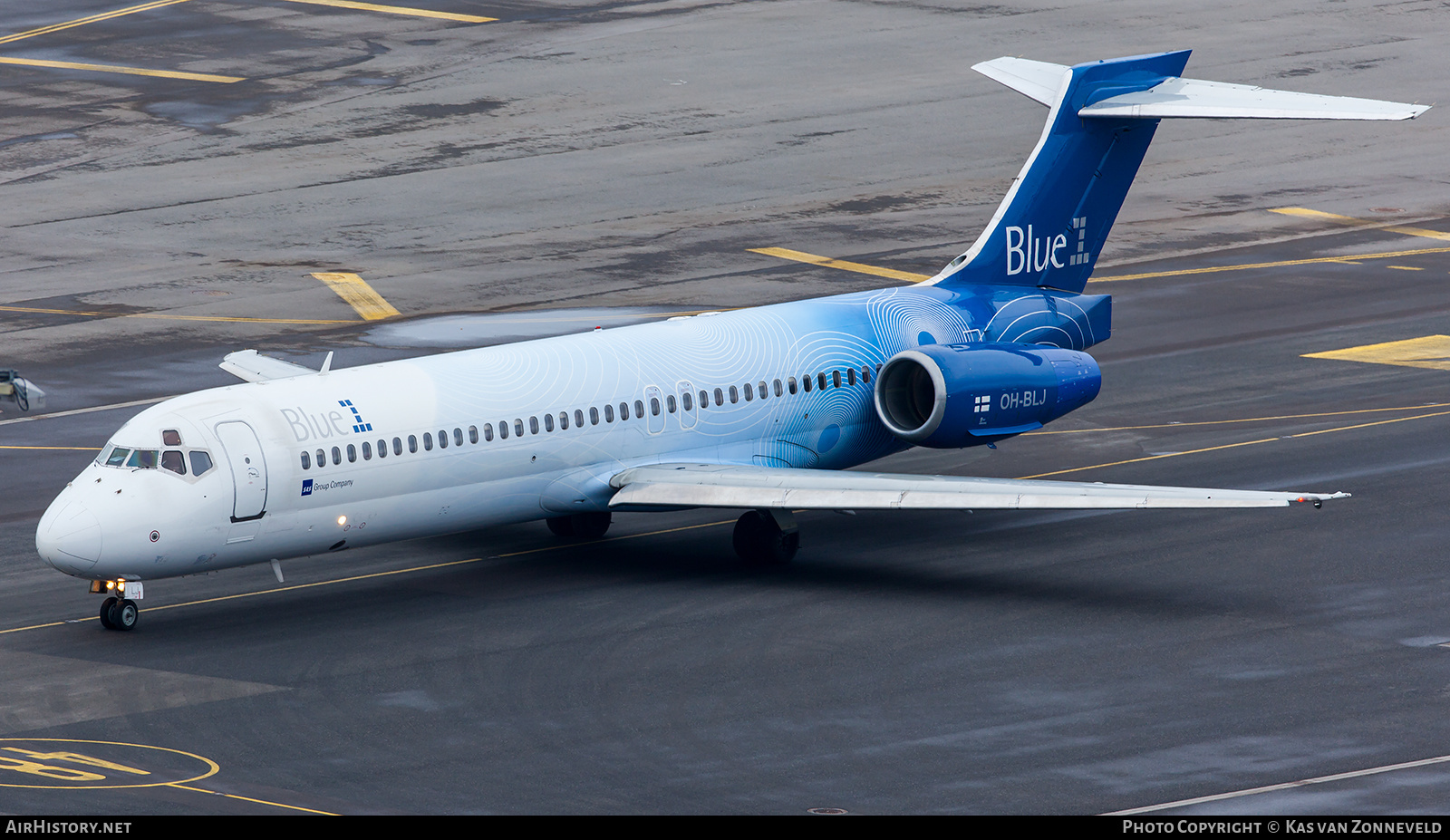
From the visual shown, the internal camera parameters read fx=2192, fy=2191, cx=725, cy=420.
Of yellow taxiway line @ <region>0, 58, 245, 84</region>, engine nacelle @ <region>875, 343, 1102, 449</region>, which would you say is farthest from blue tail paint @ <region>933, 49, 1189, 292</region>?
→ yellow taxiway line @ <region>0, 58, 245, 84</region>

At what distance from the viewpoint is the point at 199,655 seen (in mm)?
29047

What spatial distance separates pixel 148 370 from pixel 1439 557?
26991mm

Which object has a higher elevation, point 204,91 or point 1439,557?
point 204,91

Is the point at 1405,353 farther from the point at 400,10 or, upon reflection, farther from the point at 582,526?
the point at 400,10

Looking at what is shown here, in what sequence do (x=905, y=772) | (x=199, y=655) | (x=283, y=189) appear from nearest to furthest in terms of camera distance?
(x=905, y=772)
(x=199, y=655)
(x=283, y=189)

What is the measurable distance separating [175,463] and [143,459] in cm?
46

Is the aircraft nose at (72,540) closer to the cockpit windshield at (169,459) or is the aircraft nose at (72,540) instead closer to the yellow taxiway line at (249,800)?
the cockpit windshield at (169,459)

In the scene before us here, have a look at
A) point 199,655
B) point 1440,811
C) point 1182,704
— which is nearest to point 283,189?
point 199,655

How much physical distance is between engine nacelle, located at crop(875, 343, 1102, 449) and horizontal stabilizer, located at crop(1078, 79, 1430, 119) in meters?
4.29

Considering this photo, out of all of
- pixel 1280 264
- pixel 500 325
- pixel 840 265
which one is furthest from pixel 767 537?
pixel 1280 264

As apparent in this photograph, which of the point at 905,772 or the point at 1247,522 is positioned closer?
the point at 905,772

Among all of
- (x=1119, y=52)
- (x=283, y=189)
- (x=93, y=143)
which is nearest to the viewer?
(x=283, y=189)

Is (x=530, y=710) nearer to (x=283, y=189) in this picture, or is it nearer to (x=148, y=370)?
(x=148, y=370)

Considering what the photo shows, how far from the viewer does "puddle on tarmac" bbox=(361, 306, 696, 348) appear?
4797 cm
